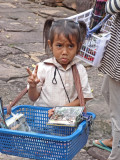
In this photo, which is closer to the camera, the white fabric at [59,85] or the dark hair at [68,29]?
Answer: the dark hair at [68,29]

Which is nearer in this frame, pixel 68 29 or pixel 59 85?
pixel 68 29

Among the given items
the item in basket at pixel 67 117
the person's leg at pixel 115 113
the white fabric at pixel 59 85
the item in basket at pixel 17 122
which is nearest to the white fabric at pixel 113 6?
the white fabric at pixel 59 85

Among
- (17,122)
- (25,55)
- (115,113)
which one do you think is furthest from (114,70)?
(25,55)

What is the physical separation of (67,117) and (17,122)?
0.43 m

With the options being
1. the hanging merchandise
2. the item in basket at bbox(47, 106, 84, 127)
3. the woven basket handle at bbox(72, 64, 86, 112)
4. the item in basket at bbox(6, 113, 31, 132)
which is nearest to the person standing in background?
the hanging merchandise

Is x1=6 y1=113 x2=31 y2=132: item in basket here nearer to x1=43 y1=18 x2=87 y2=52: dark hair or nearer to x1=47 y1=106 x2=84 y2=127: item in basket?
x1=47 y1=106 x2=84 y2=127: item in basket

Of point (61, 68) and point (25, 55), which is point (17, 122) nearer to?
point (61, 68)

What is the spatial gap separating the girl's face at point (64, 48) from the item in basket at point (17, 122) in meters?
0.53

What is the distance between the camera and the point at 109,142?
3184 mm

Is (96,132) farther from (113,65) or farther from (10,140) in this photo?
(10,140)

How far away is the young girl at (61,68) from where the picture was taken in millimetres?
2416

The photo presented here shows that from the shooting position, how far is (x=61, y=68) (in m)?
2.54

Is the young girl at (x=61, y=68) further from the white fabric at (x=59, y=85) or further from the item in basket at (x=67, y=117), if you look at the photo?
the item in basket at (x=67, y=117)

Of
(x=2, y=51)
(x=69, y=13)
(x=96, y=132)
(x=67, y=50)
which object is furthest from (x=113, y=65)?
(x=69, y=13)
